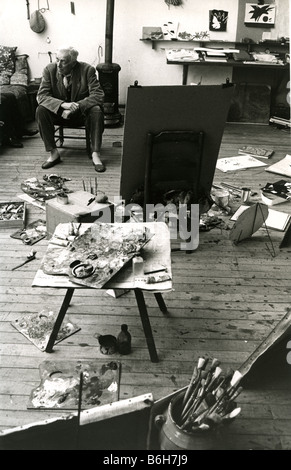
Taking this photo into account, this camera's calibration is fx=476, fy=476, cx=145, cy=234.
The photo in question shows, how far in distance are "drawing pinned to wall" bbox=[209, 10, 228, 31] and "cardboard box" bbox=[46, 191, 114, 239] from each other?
3.69 m

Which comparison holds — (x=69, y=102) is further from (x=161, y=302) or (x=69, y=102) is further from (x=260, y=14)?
(x=260, y=14)

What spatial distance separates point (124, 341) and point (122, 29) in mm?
4760

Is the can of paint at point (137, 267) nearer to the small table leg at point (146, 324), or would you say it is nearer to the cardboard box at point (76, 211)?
the small table leg at point (146, 324)

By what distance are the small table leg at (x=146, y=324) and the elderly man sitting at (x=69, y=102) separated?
2.48 metres

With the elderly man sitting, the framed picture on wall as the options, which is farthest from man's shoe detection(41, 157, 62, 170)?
the framed picture on wall

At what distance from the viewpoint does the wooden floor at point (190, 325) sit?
6.90 ft

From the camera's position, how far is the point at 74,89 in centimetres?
460

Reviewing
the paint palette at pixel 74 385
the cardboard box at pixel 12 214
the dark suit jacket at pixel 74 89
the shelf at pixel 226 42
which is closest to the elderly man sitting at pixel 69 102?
the dark suit jacket at pixel 74 89

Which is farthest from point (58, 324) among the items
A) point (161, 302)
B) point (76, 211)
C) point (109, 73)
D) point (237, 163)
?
point (109, 73)

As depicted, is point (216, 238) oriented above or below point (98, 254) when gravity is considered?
below
